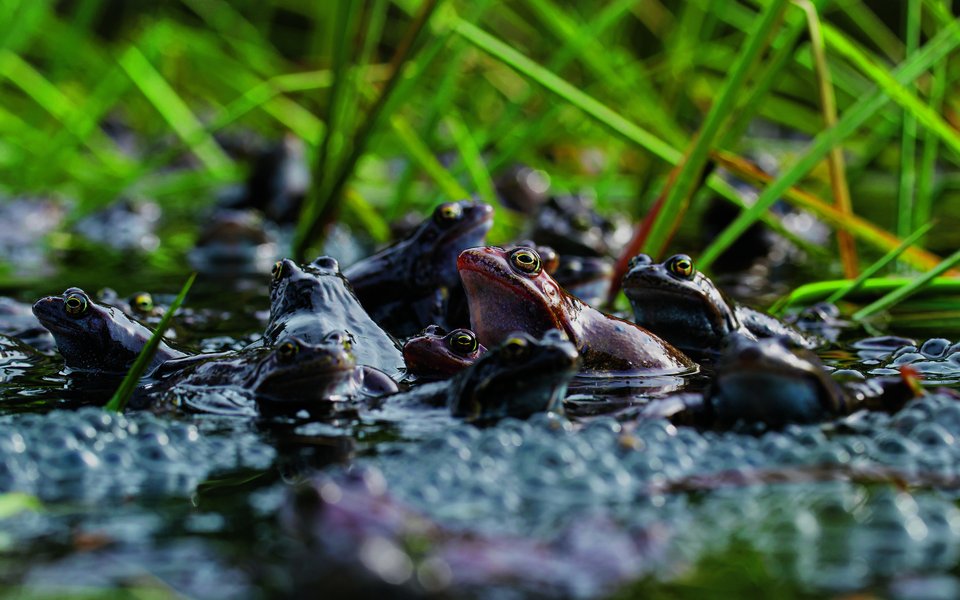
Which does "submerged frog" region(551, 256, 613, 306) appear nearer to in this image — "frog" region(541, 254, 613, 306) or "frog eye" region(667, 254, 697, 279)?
"frog" region(541, 254, 613, 306)

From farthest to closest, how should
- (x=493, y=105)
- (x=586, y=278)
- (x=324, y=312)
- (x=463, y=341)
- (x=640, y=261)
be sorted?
(x=493, y=105) < (x=586, y=278) < (x=640, y=261) < (x=324, y=312) < (x=463, y=341)

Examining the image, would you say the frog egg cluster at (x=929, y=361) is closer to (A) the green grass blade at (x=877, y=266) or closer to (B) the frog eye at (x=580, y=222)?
(A) the green grass blade at (x=877, y=266)

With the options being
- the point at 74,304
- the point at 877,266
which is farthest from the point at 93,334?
the point at 877,266

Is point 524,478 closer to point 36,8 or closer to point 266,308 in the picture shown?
point 266,308

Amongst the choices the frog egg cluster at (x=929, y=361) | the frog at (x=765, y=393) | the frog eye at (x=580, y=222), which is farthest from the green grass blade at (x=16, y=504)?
the frog eye at (x=580, y=222)

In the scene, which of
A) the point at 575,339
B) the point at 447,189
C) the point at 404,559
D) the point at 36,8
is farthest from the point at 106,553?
the point at 36,8

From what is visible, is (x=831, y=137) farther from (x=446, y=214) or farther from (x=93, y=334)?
(x=93, y=334)
